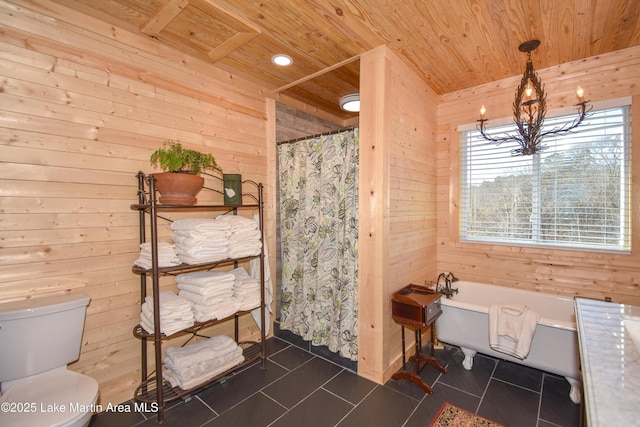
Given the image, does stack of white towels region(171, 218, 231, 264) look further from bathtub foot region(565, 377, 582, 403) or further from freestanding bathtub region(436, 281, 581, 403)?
bathtub foot region(565, 377, 582, 403)

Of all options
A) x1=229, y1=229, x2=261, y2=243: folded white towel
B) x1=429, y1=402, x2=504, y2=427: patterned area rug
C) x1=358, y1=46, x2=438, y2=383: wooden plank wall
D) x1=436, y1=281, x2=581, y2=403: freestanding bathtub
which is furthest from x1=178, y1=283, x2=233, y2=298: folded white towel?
x1=436, y1=281, x2=581, y2=403: freestanding bathtub

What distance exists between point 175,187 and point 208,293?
2.42ft

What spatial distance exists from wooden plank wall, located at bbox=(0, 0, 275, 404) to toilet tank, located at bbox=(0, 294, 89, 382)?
15 centimetres

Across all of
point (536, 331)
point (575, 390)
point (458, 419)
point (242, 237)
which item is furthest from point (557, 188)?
point (242, 237)

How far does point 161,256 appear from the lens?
6.12 feet

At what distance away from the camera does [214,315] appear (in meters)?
2.03

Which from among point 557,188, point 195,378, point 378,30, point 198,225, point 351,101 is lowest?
point 195,378

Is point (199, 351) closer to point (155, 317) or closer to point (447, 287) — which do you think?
point (155, 317)

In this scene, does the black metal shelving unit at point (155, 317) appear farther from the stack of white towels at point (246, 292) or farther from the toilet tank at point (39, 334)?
the toilet tank at point (39, 334)

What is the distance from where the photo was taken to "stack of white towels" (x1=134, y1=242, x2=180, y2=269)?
6.12ft

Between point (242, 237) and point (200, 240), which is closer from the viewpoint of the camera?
point (200, 240)

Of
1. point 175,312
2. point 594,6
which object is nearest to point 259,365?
point 175,312

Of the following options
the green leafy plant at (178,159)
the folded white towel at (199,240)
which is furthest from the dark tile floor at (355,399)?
the green leafy plant at (178,159)

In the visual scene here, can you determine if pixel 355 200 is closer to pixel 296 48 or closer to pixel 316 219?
pixel 316 219
